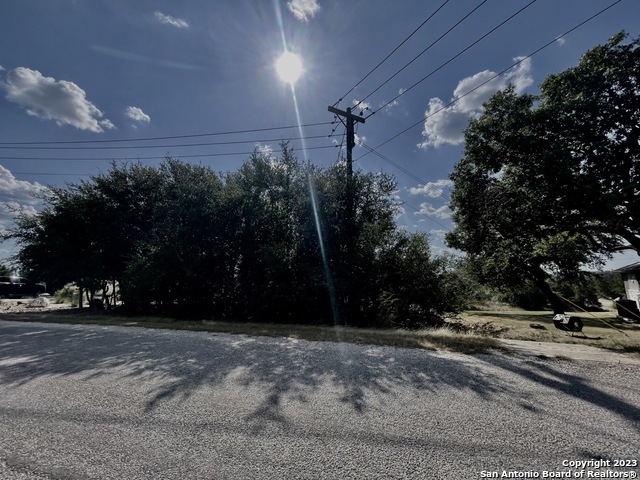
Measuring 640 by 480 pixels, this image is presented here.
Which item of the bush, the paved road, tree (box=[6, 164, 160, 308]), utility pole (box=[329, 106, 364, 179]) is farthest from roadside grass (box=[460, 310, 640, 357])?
the bush

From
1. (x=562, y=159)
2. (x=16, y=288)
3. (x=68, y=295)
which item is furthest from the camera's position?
(x=16, y=288)

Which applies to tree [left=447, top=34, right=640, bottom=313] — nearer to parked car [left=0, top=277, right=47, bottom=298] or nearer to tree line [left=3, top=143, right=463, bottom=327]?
tree line [left=3, top=143, right=463, bottom=327]

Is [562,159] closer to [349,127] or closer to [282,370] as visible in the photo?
[349,127]

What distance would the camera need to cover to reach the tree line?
10.7m

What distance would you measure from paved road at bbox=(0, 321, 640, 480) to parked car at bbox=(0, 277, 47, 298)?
2732 cm

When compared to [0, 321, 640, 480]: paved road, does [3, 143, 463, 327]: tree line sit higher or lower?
higher

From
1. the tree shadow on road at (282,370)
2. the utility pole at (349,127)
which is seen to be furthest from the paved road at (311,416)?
the utility pole at (349,127)

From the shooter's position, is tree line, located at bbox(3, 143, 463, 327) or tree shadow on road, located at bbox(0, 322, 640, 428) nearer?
tree shadow on road, located at bbox(0, 322, 640, 428)

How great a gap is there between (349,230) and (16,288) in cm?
3015

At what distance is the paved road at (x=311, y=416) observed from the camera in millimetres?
2156

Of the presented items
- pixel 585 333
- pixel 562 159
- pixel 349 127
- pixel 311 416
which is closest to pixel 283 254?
pixel 349 127

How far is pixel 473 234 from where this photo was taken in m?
13.4

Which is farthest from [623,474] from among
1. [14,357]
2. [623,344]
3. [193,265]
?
[193,265]

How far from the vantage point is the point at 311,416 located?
112 inches
